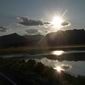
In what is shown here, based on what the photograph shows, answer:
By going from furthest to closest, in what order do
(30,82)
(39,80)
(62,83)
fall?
(62,83)
(39,80)
(30,82)

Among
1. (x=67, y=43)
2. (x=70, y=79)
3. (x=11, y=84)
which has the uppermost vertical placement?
(x=67, y=43)

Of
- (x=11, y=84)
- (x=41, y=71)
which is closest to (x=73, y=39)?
(x=41, y=71)

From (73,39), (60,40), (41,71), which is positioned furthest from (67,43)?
(41,71)

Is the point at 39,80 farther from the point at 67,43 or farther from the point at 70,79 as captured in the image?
the point at 67,43

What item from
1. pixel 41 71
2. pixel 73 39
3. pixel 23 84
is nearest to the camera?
pixel 23 84

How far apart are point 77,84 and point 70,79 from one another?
1874 mm

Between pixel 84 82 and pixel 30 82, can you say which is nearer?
pixel 30 82

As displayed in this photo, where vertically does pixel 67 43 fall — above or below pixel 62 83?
above

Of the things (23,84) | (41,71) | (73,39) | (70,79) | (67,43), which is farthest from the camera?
(73,39)

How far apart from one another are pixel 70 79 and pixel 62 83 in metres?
3.76

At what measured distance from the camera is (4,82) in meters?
14.9

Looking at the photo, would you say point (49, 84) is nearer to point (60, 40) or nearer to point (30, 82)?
point (30, 82)

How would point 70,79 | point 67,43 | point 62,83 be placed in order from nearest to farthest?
point 62,83 < point 70,79 < point 67,43

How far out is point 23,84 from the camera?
17.1m
